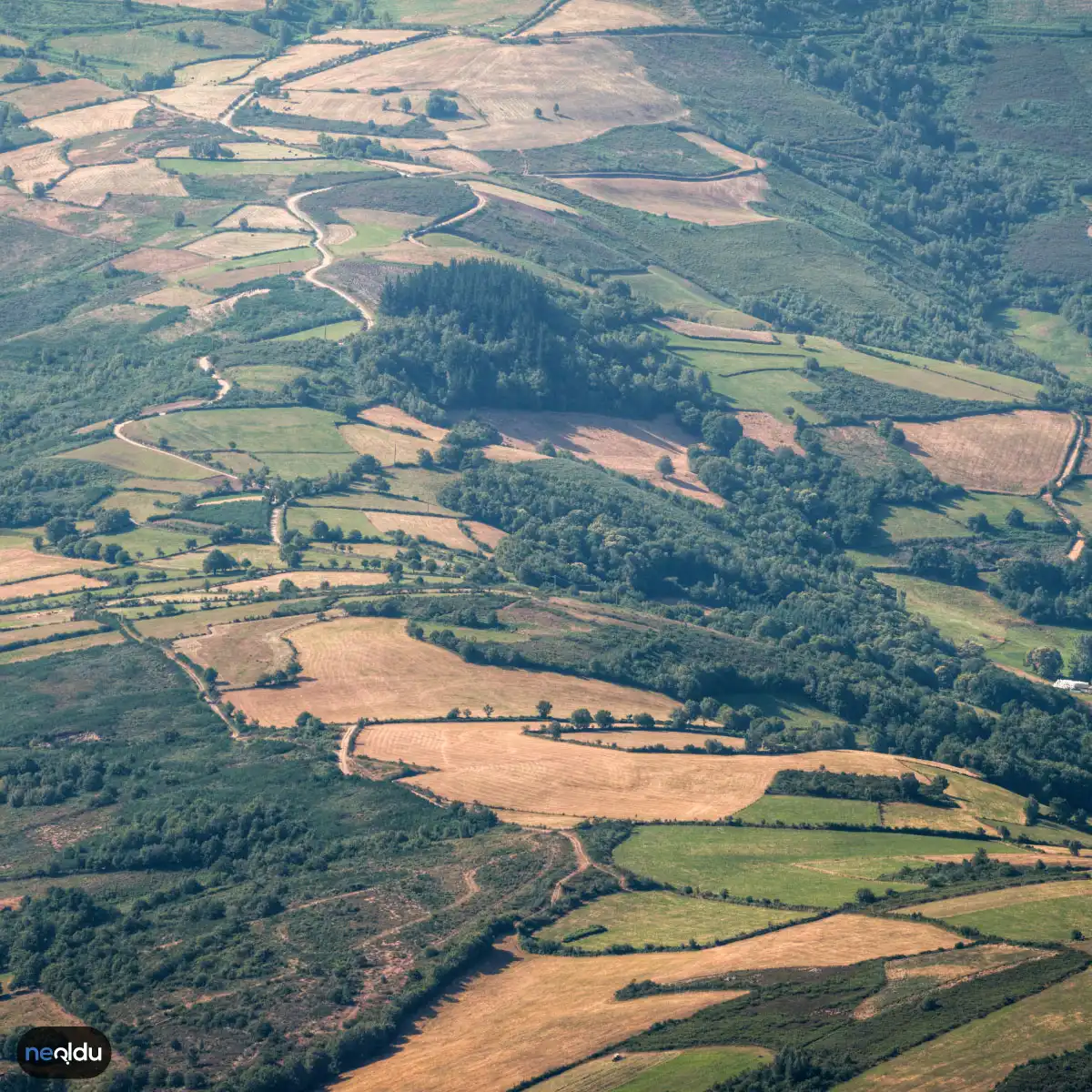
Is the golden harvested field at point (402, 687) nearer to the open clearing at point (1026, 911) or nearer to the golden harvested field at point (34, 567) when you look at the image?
the golden harvested field at point (34, 567)

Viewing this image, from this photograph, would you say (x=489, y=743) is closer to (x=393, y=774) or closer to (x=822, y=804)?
(x=393, y=774)

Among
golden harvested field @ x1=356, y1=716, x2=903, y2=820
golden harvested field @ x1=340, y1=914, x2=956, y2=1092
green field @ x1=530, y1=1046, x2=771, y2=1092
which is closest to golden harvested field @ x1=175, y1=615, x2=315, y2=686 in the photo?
golden harvested field @ x1=356, y1=716, x2=903, y2=820

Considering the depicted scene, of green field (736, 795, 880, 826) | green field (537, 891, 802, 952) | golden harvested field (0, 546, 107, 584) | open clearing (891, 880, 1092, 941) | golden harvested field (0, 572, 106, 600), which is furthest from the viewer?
golden harvested field (0, 546, 107, 584)

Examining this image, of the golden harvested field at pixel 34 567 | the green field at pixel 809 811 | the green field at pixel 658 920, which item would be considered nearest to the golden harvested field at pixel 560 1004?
the green field at pixel 658 920

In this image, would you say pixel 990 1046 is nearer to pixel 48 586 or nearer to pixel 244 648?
pixel 244 648

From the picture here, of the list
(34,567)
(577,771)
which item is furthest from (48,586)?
(577,771)

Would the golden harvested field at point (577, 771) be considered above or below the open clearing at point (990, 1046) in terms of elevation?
below

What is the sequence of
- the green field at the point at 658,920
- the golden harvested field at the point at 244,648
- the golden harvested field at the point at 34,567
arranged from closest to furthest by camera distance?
the green field at the point at 658,920 → the golden harvested field at the point at 244,648 → the golden harvested field at the point at 34,567

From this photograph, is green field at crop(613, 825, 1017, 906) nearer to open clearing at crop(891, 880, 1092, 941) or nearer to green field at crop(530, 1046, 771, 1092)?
open clearing at crop(891, 880, 1092, 941)
